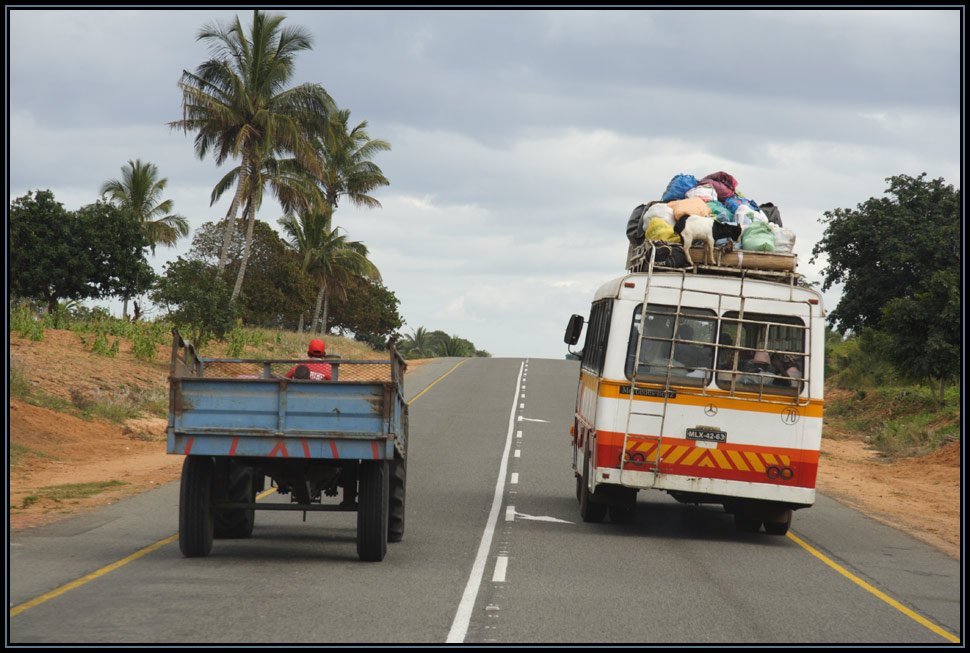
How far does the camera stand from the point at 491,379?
43.9 m

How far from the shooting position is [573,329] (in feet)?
47.8

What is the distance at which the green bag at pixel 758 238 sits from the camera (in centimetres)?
1308

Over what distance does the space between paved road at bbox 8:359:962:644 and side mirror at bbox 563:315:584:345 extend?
248 centimetres

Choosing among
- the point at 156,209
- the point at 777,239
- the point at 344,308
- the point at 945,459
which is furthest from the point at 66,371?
the point at 344,308

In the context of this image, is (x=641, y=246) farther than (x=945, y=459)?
No

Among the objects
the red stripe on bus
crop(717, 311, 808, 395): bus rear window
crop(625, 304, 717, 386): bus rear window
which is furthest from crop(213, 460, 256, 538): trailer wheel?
crop(717, 311, 808, 395): bus rear window

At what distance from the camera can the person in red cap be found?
10633 millimetres

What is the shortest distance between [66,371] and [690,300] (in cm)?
1963

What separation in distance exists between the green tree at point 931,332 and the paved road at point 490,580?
1659cm

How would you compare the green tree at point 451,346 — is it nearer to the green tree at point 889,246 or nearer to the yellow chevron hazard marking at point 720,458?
the green tree at point 889,246

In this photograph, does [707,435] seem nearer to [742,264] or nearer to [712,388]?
[712,388]

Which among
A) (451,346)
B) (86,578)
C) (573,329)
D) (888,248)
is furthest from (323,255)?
(86,578)

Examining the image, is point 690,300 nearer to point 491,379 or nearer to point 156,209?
point 491,379

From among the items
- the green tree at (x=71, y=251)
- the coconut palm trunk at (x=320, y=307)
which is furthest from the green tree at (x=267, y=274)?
the green tree at (x=71, y=251)
